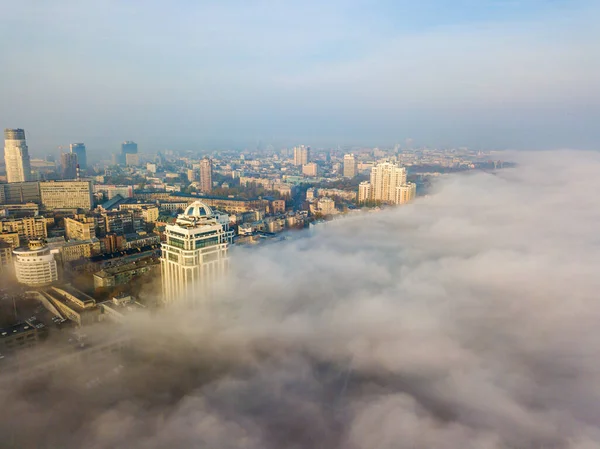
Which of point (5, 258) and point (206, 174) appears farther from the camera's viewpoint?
point (206, 174)

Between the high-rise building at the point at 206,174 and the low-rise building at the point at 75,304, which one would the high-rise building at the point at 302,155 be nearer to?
the high-rise building at the point at 206,174

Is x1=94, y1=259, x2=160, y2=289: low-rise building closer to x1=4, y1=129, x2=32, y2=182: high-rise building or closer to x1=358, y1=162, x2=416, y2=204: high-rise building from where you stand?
x1=358, y1=162, x2=416, y2=204: high-rise building

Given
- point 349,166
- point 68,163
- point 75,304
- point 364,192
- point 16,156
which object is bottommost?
point 75,304

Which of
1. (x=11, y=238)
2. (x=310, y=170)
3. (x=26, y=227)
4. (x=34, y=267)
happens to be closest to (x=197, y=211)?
(x=34, y=267)

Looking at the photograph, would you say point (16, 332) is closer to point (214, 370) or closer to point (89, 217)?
point (214, 370)

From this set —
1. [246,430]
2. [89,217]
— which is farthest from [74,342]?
[89,217]

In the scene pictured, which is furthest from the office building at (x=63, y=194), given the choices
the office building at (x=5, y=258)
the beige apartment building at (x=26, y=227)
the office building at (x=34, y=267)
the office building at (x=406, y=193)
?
the office building at (x=406, y=193)

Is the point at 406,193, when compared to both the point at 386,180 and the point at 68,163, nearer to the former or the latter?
Result: the point at 386,180
